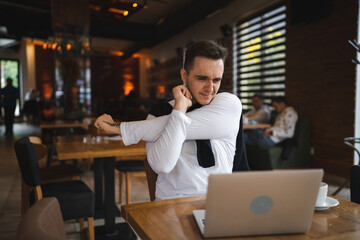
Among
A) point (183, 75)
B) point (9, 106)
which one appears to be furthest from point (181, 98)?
point (9, 106)

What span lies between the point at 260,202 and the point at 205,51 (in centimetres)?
74

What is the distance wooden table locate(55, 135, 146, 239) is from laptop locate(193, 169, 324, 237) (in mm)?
1624

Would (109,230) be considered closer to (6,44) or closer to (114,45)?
(6,44)

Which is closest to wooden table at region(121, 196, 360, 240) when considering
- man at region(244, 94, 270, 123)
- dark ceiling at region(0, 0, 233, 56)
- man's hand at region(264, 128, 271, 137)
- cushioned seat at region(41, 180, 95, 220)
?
cushioned seat at region(41, 180, 95, 220)

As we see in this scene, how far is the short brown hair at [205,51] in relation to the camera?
1.37m

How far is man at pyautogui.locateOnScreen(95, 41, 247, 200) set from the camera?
1.28m

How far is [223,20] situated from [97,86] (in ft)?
33.5

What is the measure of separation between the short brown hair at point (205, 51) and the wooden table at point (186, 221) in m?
0.58

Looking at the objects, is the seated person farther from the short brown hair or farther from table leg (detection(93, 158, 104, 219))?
the short brown hair

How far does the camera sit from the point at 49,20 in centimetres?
919

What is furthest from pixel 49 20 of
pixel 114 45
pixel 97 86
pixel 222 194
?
pixel 222 194

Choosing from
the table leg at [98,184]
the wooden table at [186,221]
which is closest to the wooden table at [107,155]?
the table leg at [98,184]

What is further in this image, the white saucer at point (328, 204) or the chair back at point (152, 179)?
the chair back at point (152, 179)

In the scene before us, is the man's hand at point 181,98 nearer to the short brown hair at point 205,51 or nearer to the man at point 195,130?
the man at point 195,130
